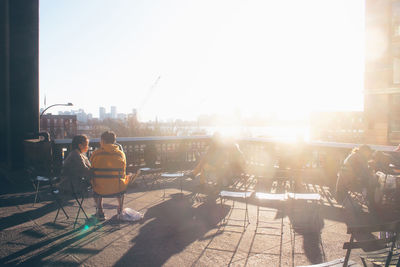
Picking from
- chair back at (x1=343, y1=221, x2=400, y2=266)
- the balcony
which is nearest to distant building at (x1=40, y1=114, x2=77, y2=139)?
the balcony

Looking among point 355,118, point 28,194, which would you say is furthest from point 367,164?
point 355,118

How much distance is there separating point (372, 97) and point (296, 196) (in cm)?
2257

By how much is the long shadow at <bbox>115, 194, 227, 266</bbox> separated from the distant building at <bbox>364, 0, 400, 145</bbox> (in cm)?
2168

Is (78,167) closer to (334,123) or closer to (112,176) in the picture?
(112,176)

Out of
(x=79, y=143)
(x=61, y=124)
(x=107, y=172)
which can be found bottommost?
(x=107, y=172)

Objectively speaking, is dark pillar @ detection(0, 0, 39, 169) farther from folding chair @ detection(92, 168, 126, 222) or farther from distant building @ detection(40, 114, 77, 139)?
distant building @ detection(40, 114, 77, 139)

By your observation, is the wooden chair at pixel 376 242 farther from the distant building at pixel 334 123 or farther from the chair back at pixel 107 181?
the distant building at pixel 334 123

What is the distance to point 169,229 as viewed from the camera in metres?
5.38

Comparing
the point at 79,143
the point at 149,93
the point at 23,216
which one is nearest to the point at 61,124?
the point at 23,216

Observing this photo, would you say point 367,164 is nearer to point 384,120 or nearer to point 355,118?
point 384,120

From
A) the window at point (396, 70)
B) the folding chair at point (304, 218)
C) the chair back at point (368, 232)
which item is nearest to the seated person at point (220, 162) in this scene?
the folding chair at point (304, 218)

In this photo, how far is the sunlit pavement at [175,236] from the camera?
167 inches

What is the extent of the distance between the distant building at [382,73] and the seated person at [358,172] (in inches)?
810

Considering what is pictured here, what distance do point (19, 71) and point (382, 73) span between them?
2358cm
